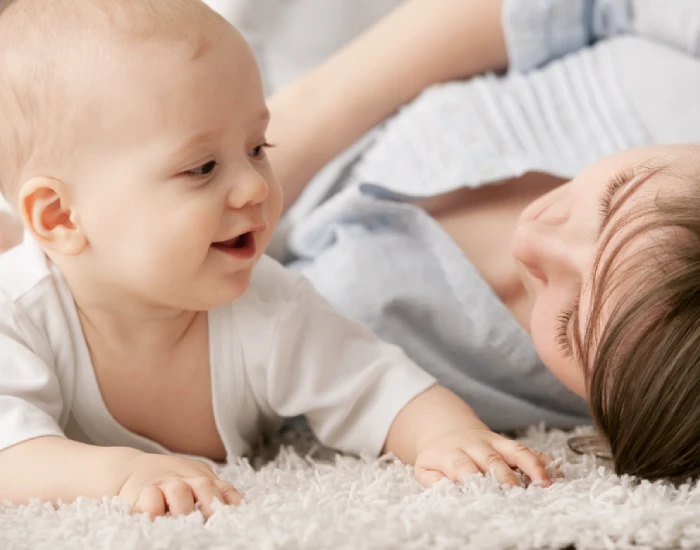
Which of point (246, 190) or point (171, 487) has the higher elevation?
point (246, 190)

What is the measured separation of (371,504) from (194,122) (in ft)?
1.24

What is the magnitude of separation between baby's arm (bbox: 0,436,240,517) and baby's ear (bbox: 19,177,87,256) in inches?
7.5

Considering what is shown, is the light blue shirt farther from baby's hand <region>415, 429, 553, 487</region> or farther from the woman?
baby's hand <region>415, 429, 553, 487</region>

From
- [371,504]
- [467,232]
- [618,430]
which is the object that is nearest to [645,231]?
[618,430]

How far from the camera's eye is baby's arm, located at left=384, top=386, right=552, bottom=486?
0.89m

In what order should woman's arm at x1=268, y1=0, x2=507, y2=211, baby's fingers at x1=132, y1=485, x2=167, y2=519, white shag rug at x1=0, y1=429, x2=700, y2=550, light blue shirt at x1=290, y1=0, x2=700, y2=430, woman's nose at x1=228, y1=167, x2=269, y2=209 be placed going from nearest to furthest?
white shag rug at x1=0, y1=429, x2=700, y2=550 → baby's fingers at x1=132, y1=485, x2=167, y2=519 → woman's nose at x1=228, y1=167, x2=269, y2=209 → light blue shirt at x1=290, y1=0, x2=700, y2=430 → woman's arm at x1=268, y1=0, x2=507, y2=211

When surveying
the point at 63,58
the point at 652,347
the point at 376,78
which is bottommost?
the point at 652,347

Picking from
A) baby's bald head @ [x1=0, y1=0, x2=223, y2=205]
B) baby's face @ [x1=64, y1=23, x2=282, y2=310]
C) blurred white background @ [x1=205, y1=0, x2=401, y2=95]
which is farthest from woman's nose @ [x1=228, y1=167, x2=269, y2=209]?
blurred white background @ [x1=205, y1=0, x2=401, y2=95]

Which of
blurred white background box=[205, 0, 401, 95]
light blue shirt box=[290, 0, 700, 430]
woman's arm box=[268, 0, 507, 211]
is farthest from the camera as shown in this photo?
blurred white background box=[205, 0, 401, 95]

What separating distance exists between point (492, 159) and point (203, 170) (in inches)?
21.9

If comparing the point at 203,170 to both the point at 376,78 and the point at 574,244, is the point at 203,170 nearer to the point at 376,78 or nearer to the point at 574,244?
the point at 574,244

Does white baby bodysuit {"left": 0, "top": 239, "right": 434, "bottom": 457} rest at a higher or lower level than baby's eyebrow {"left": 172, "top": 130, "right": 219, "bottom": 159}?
lower

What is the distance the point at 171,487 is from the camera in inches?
32.2

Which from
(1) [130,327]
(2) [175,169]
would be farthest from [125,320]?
(2) [175,169]
